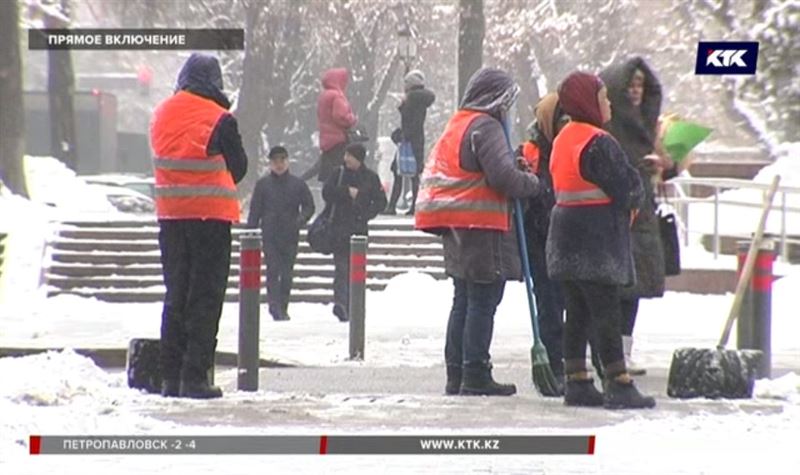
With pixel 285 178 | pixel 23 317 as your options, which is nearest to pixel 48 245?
pixel 23 317

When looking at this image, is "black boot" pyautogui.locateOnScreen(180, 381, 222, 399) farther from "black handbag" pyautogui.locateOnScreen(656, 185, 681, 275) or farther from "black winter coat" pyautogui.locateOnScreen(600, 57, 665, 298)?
"black handbag" pyautogui.locateOnScreen(656, 185, 681, 275)

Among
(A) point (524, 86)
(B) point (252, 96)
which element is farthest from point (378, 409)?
(A) point (524, 86)

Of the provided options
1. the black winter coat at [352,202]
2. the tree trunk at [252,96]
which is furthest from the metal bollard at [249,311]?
the tree trunk at [252,96]

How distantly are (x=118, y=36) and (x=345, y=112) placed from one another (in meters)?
10.2

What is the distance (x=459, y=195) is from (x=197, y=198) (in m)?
1.21

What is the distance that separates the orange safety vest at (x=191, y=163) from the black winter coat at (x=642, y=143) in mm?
1913

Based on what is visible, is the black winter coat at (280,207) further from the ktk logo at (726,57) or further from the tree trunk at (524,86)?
the tree trunk at (524,86)

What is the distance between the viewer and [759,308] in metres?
11.2

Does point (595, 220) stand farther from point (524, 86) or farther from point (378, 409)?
point (524, 86)

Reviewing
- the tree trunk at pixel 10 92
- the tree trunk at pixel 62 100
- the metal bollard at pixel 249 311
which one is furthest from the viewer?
the tree trunk at pixel 62 100

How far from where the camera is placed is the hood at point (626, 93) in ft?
34.4

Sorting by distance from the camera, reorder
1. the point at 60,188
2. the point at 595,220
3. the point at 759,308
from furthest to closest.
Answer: the point at 60,188 → the point at 759,308 → the point at 595,220

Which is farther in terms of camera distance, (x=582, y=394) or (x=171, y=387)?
(x=171, y=387)

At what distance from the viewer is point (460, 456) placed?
326 inches
